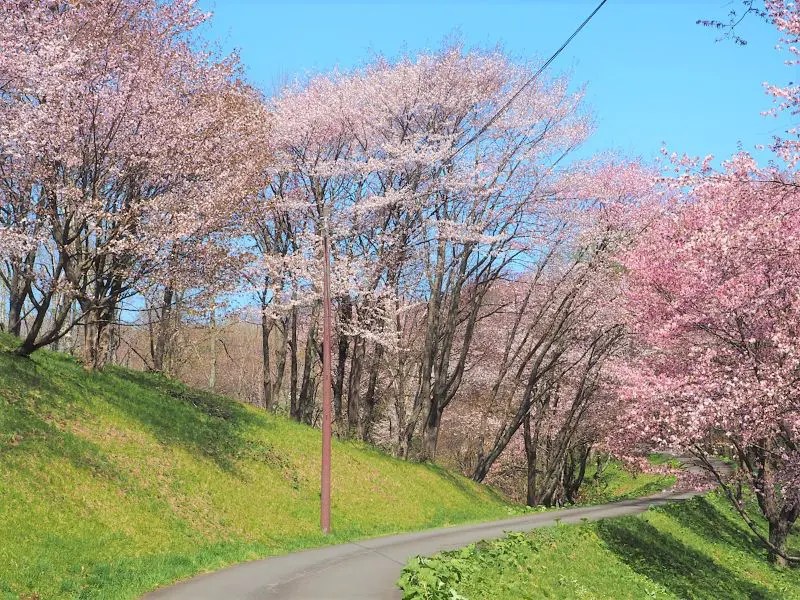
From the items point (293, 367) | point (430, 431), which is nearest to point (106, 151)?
point (293, 367)

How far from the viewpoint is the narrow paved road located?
12297 mm

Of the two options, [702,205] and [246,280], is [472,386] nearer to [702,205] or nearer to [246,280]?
[246,280]

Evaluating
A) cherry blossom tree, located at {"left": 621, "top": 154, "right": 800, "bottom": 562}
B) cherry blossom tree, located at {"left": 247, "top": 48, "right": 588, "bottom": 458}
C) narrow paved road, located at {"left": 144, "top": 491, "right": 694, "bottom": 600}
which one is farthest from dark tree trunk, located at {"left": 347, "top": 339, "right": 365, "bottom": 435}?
→ cherry blossom tree, located at {"left": 621, "top": 154, "right": 800, "bottom": 562}

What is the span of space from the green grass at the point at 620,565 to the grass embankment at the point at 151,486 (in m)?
4.60

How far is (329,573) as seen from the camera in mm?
14617

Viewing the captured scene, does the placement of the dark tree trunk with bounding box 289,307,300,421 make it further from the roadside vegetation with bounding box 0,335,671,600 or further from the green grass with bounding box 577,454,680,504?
the green grass with bounding box 577,454,680,504

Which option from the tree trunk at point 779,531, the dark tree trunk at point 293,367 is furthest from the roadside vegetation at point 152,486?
the tree trunk at point 779,531

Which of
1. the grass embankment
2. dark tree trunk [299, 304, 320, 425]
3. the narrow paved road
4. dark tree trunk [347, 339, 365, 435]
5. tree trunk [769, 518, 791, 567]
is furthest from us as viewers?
dark tree trunk [347, 339, 365, 435]

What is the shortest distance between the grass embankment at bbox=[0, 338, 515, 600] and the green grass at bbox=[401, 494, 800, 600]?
4598mm

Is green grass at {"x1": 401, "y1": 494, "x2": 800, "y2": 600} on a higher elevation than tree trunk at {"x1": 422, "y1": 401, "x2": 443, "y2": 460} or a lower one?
lower

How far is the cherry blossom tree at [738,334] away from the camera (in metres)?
14.4

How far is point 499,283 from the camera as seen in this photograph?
4353 cm

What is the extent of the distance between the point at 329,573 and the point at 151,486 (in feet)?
19.5

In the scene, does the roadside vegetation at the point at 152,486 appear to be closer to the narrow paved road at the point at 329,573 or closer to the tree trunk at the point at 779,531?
the narrow paved road at the point at 329,573
